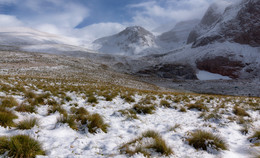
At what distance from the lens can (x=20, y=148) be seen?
222 centimetres

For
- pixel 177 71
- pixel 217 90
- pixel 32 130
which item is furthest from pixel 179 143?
pixel 177 71

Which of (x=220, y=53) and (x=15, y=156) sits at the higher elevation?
(x=220, y=53)

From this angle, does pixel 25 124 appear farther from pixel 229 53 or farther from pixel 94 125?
pixel 229 53

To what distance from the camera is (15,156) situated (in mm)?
2203

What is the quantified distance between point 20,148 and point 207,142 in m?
4.02

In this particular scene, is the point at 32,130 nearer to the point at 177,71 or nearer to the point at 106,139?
the point at 106,139

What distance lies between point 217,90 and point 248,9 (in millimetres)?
74770

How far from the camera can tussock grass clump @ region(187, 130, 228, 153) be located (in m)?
2.98

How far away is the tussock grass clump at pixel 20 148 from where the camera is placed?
223 cm

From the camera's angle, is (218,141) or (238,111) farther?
(238,111)

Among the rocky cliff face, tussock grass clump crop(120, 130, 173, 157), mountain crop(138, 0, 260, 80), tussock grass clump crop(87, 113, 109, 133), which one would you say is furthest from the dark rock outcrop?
tussock grass clump crop(87, 113, 109, 133)

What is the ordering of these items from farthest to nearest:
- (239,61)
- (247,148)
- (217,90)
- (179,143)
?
1. (239,61)
2. (217,90)
3. (179,143)
4. (247,148)

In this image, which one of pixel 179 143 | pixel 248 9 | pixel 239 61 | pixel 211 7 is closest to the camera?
pixel 179 143

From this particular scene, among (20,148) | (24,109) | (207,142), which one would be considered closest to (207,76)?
(207,142)
